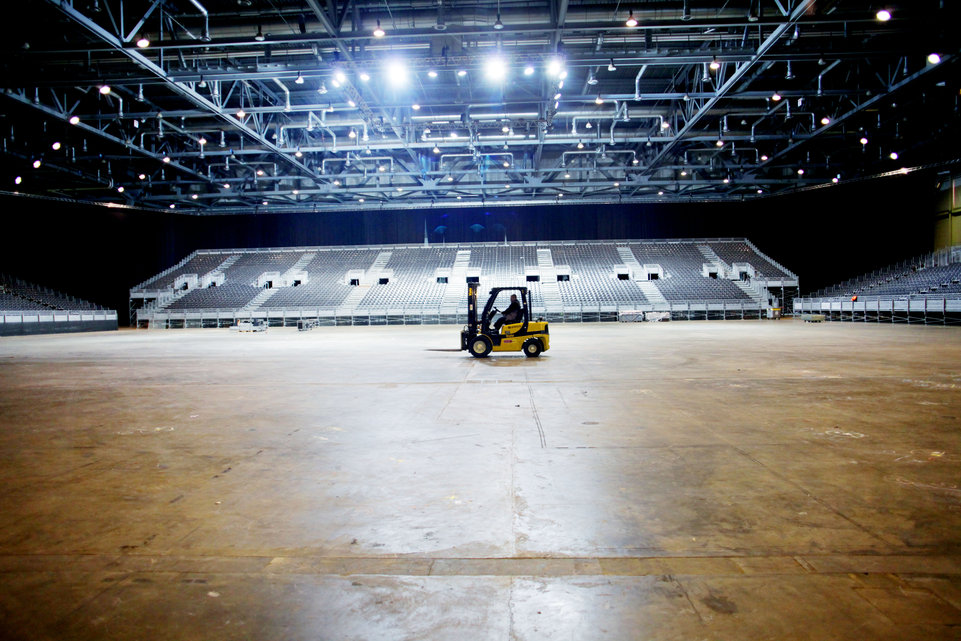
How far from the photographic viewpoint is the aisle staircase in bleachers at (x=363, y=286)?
37344mm

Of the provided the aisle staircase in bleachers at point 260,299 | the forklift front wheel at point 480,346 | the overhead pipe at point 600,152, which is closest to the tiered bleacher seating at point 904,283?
the overhead pipe at point 600,152

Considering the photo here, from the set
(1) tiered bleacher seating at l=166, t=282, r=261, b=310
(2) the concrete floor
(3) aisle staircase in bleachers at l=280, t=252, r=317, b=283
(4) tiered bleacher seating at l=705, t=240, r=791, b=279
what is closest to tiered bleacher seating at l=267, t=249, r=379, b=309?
(3) aisle staircase in bleachers at l=280, t=252, r=317, b=283

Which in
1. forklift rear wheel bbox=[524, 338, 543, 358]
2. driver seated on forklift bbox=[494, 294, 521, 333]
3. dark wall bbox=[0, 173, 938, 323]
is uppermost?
dark wall bbox=[0, 173, 938, 323]

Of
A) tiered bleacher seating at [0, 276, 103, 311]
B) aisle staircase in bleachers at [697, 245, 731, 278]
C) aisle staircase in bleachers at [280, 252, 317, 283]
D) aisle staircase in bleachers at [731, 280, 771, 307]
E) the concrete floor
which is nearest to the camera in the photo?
the concrete floor

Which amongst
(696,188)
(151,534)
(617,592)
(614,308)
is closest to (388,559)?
(617,592)

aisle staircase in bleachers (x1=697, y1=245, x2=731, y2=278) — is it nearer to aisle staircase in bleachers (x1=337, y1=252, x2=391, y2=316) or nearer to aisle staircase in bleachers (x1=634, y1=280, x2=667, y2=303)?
aisle staircase in bleachers (x1=634, y1=280, x2=667, y2=303)

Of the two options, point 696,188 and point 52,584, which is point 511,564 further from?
point 696,188

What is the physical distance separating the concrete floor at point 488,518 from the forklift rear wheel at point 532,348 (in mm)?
5969

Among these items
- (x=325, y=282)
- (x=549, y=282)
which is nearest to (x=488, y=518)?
(x=549, y=282)

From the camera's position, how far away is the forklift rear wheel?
1372cm

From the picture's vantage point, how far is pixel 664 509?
11.3ft

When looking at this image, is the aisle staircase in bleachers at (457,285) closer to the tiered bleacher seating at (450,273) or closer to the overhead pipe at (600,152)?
the tiered bleacher seating at (450,273)

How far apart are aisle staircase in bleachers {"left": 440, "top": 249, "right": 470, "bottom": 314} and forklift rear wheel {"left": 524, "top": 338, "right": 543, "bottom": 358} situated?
20.9 metres

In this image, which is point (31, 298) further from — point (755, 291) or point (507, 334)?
point (755, 291)
